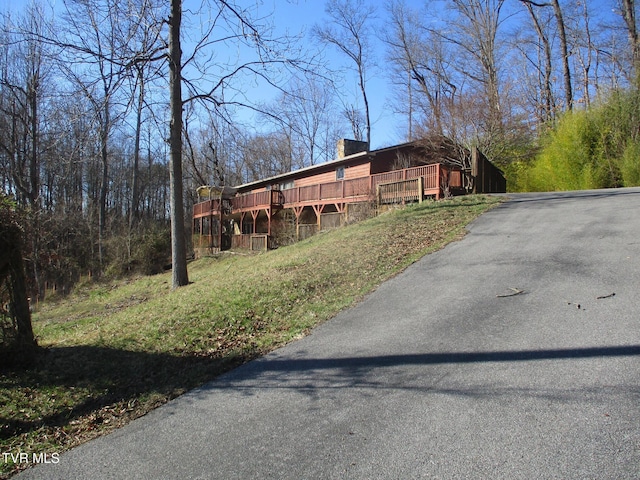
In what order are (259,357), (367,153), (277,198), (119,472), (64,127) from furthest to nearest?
(277,198)
(367,153)
(64,127)
(259,357)
(119,472)

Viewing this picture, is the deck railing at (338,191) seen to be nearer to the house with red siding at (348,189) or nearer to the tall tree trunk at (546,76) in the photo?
the house with red siding at (348,189)

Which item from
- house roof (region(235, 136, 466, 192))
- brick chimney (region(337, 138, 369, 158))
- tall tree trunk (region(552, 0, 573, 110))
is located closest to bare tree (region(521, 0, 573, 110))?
tall tree trunk (region(552, 0, 573, 110))

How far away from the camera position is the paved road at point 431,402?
2.96m

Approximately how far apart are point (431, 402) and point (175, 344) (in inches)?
154

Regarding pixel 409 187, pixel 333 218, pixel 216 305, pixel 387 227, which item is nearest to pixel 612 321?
pixel 216 305

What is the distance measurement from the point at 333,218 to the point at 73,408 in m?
16.7

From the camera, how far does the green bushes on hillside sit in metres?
20.2

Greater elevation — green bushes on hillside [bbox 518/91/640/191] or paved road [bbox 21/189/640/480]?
green bushes on hillside [bbox 518/91/640/191]

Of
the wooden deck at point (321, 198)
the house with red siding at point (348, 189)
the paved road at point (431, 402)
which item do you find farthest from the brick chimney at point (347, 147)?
the paved road at point (431, 402)

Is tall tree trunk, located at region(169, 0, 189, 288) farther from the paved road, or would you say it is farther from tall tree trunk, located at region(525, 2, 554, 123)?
Result: tall tree trunk, located at region(525, 2, 554, 123)

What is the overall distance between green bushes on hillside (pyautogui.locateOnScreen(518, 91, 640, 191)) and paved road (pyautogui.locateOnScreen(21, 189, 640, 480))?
16847 mm

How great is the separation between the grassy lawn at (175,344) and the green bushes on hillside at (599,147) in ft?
46.3

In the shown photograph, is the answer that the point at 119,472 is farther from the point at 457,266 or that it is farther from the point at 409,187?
the point at 409,187

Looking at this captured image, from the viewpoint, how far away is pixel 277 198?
26875mm
